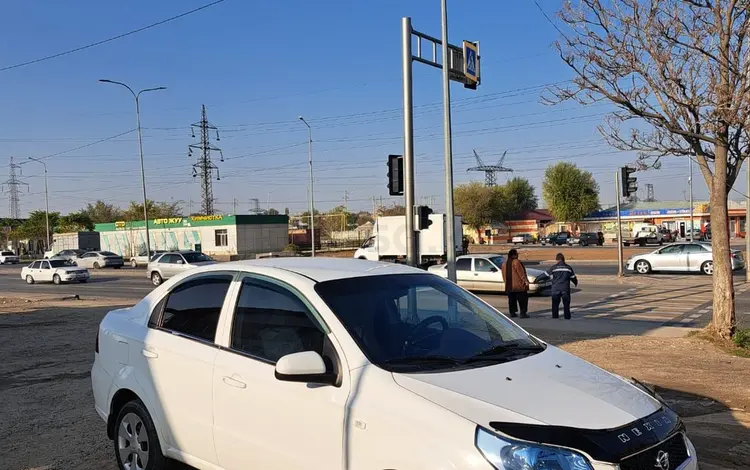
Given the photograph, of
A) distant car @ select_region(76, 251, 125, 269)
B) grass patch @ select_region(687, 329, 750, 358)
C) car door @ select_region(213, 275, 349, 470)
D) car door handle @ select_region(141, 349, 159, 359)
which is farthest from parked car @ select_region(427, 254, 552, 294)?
distant car @ select_region(76, 251, 125, 269)

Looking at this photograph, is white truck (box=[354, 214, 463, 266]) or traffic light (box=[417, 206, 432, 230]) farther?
white truck (box=[354, 214, 463, 266])

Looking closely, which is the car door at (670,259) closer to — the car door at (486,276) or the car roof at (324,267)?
the car door at (486,276)

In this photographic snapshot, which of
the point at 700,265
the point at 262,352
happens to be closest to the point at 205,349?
the point at 262,352

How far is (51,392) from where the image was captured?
7.50 meters

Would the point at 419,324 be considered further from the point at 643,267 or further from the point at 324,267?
the point at 643,267

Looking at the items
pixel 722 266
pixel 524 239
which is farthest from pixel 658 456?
pixel 524 239

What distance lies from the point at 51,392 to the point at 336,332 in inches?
226

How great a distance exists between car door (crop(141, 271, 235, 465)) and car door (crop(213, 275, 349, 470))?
0.48ft

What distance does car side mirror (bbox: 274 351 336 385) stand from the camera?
3201 millimetres

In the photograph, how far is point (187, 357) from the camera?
160 inches

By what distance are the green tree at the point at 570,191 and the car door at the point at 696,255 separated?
58.4 metres

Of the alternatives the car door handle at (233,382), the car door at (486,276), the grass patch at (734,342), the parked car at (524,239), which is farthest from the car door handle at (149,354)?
the parked car at (524,239)

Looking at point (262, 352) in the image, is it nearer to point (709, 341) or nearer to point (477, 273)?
point (709, 341)

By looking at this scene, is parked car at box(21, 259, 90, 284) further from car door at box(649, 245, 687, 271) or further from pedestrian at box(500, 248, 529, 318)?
car door at box(649, 245, 687, 271)
